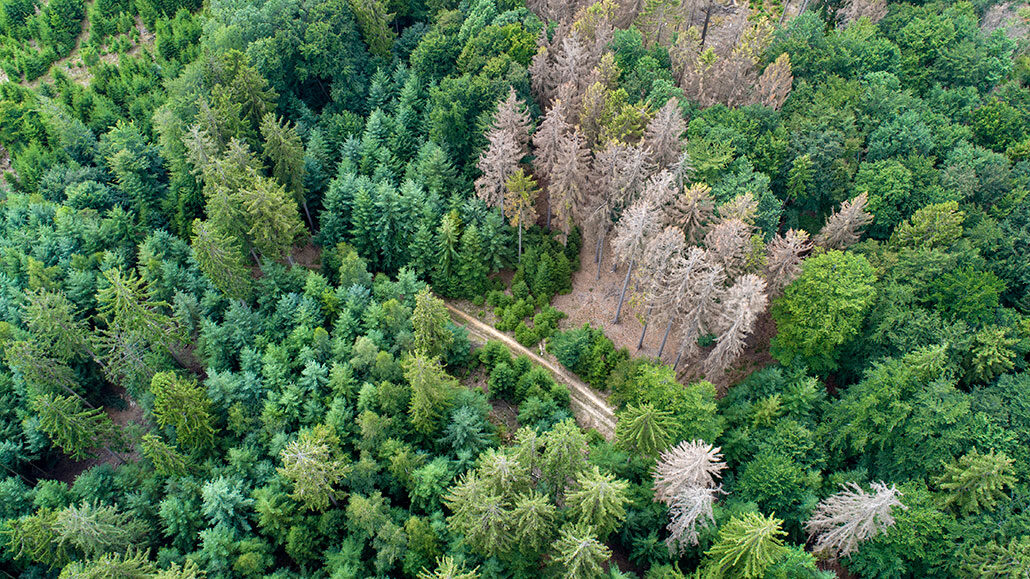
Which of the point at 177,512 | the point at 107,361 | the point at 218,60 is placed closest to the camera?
the point at 177,512

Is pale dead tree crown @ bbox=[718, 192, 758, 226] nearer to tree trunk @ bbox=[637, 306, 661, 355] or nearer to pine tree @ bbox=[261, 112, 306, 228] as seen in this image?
tree trunk @ bbox=[637, 306, 661, 355]

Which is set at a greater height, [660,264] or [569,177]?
[569,177]

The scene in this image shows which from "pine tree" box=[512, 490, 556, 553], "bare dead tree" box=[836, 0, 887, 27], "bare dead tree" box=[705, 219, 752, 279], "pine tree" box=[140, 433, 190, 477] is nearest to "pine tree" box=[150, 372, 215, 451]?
"pine tree" box=[140, 433, 190, 477]

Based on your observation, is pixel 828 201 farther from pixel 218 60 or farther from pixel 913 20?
pixel 218 60

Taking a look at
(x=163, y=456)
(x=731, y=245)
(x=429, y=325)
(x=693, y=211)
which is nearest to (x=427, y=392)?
(x=429, y=325)

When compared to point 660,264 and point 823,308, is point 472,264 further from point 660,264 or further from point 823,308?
point 823,308

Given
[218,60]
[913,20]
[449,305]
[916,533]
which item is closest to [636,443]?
[916,533]

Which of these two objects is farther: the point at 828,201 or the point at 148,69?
Result: the point at 148,69
